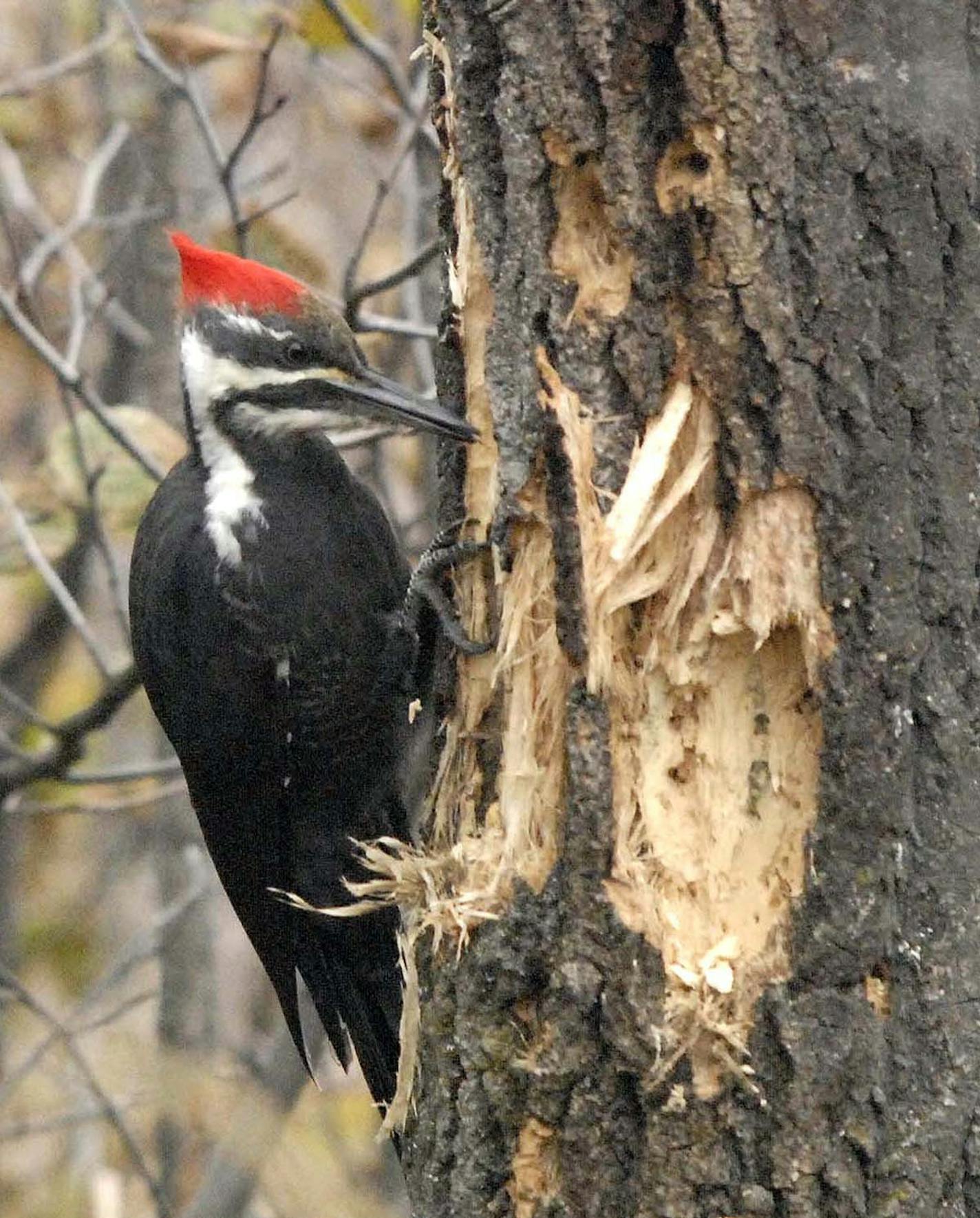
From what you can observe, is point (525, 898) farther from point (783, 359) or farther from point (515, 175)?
point (515, 175)

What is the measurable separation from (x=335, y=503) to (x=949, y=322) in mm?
1248

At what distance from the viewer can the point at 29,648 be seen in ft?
16.0

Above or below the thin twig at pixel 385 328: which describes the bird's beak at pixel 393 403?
below

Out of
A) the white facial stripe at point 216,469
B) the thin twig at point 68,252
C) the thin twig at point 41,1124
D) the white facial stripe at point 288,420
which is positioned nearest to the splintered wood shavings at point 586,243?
the white facial stripe at point 288,420

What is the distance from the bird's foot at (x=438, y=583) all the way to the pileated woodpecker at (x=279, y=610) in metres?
0.09

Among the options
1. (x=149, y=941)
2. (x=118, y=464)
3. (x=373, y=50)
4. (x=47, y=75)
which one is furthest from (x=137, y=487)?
(x=149, y=941)

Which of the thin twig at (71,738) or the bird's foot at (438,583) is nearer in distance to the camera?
the bird's foot at (438,583)

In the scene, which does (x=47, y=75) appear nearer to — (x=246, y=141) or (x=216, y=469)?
(x=246, y=141)

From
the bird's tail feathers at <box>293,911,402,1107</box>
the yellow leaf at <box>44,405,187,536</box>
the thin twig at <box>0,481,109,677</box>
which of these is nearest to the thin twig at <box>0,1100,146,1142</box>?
the bird's tail feathers at <box>293,911,402,1107</box>

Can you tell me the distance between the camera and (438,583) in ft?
8.71

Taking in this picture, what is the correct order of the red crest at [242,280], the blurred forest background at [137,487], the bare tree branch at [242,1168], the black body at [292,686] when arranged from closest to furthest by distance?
the red crest at [242,280] < the black body at [292,686] < the blurred forest background at [137,487] < the bare tree branch at [242,1168]

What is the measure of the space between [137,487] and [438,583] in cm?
102

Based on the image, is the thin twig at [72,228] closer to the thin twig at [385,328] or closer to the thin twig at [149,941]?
the thin twig at [385,328]

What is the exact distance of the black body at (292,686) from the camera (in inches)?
117
